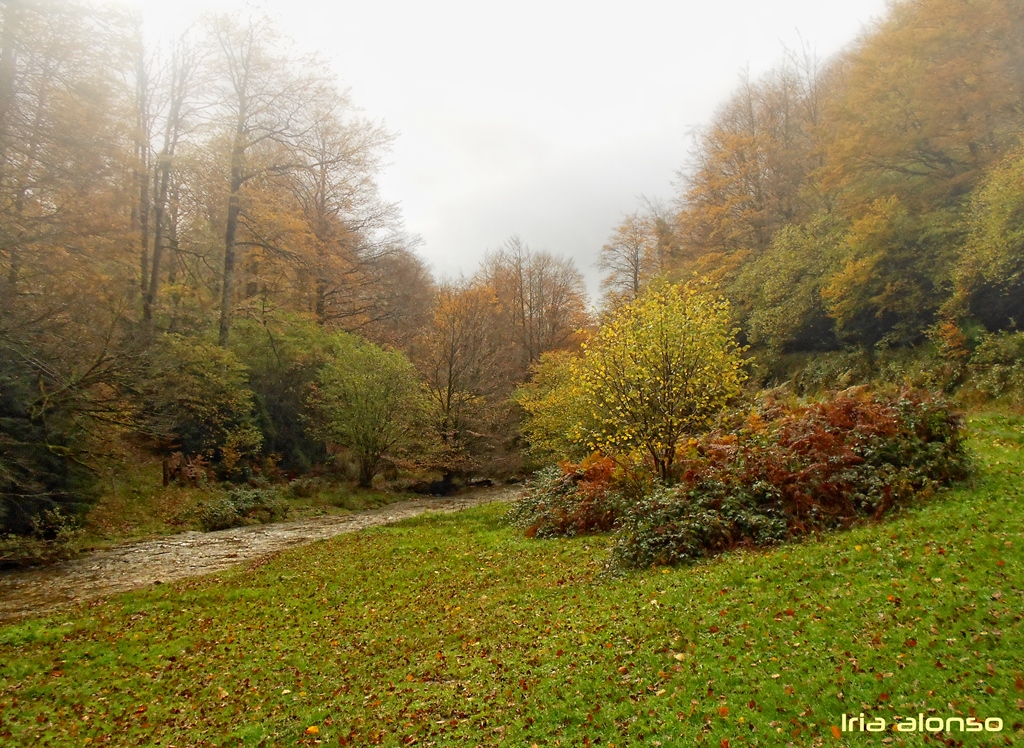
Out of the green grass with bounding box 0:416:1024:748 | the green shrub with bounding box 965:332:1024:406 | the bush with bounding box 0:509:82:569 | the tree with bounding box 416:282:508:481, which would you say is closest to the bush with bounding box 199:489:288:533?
the bush with bounding box 0:509:82:569

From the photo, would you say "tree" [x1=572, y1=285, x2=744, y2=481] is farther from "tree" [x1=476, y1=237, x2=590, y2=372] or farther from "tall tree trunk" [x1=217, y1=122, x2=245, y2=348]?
"tree" [x1=476, y1=237, x2=590, y2=372]

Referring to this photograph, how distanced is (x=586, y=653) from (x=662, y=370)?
816 cm

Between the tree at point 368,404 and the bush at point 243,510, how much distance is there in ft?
17.2

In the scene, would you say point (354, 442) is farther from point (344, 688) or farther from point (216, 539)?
point (344, 688)

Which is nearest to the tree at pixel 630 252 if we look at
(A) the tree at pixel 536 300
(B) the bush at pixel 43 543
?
(A) the tree at pixel 536 300

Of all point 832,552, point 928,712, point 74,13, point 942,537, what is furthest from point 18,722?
point 74,13

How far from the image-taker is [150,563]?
14.3 meters

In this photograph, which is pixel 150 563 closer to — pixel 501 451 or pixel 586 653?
pixel 586 653

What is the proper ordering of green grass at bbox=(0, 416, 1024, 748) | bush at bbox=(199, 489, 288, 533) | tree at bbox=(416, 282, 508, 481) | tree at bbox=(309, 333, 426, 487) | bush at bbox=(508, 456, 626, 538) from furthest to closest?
1. tree at bbox=(416, 282, 508, 481)
2. tree at bbox=(309, 333, 426, 487)
3. bush at bbox=(199, 489, 288, 533)
4. bush at bbox=(508, 456, 626, 538)
5. green grass at bbox=(0, 416, 1024, 748)

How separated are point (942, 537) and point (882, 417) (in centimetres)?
372

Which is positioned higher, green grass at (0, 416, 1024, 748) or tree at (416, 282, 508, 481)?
tree at (416, 282, 508, 481)

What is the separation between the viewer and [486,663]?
705cm

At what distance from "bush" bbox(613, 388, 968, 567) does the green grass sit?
0.58 m

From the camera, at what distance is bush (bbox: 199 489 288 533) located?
1955 centimetres
